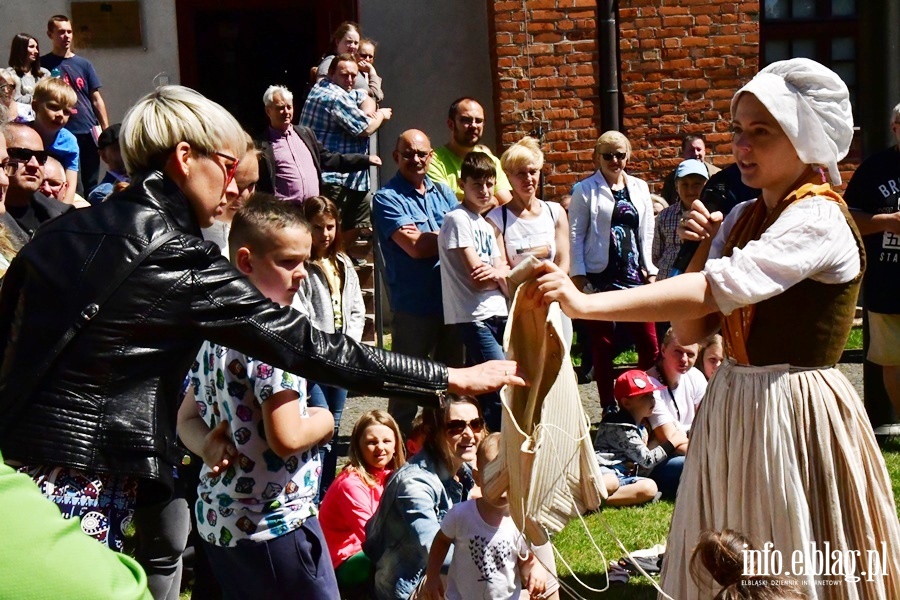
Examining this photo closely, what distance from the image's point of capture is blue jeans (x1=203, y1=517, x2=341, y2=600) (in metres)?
3.67

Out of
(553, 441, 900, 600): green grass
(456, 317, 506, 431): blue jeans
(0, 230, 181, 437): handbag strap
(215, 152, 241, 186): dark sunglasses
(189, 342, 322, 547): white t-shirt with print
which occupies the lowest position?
(553, 441, 900, 600): green grass

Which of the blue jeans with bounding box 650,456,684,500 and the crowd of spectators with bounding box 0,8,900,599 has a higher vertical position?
the crowd of spectators with bounding box 0,8,900,599

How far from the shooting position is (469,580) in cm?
494

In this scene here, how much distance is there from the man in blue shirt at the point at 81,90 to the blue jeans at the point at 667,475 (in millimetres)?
5989

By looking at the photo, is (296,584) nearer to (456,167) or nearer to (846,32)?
(456,167)

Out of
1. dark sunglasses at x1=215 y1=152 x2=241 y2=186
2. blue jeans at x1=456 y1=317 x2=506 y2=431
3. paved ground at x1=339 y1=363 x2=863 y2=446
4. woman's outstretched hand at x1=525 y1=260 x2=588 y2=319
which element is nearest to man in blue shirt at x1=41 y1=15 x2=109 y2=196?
paved ground at x1=339 y1=363 x2=863 y2=446

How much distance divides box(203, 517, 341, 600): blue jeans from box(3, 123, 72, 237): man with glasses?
9.58ft

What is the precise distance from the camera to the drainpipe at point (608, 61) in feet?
39.1

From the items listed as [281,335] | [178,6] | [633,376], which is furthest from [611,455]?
[178,6]

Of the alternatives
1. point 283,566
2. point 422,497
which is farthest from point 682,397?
point 283,566

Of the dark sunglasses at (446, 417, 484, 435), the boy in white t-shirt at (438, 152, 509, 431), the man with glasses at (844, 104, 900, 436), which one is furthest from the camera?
the boy in white t-shirt at (438, 152, 509, 431)

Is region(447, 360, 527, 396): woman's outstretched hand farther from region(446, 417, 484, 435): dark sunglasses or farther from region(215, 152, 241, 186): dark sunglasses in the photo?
region(446, 417, 484, 435): dark sunglasses

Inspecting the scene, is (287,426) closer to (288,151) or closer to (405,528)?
(405,528)

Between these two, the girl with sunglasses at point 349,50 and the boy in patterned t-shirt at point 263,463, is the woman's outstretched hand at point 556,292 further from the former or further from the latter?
the girl with sunglasses at point 349,50
